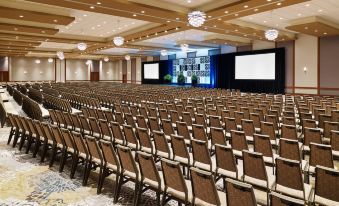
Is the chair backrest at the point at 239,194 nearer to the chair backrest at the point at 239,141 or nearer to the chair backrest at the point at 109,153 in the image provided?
the chair backrest at the point at 109,153

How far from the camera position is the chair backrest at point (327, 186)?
9.73 feet

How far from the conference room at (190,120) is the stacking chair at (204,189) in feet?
0.05

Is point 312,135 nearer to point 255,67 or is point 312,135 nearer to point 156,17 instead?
point 156,17

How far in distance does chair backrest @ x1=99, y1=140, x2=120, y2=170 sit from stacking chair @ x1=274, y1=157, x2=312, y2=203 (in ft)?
6.85

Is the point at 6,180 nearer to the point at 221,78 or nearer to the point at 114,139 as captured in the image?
the point at 114,139

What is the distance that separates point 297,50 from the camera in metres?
19.8

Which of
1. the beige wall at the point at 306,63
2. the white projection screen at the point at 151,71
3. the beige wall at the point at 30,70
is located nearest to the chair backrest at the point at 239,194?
the beige wall at the point at 306,63

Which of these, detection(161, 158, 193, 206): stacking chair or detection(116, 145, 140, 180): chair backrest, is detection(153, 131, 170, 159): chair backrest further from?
detection(161, 158, 193, 206): stacking chair

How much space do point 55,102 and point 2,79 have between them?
28705 millimetres

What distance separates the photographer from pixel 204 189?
2.99 m

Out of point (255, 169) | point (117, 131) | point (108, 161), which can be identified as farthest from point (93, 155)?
point (255, 169)

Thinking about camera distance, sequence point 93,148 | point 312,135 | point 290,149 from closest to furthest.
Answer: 1. point 290,149
2. point 93,148
3. point 312,135

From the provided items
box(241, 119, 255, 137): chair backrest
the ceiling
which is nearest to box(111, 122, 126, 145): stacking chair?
box(241, 119, 255, 137): chair backrest

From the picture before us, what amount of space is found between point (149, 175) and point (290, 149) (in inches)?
83.6
